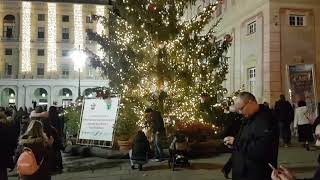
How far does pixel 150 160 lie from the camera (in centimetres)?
1575

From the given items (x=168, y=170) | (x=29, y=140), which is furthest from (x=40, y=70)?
(x=29, y=140)

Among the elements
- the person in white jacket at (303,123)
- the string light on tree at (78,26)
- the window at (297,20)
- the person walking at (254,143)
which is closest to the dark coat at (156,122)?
the person in white jacket at (303,123)

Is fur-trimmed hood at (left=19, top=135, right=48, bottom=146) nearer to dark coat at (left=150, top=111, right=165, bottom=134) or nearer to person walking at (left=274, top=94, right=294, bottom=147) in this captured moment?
dark coat at (left=150, top=111, right=165, bottom=134)

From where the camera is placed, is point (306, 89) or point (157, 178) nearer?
point (157, 178)

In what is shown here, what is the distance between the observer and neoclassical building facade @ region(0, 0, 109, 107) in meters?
76.4

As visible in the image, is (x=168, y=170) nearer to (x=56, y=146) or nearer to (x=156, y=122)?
(x=156, y=122)

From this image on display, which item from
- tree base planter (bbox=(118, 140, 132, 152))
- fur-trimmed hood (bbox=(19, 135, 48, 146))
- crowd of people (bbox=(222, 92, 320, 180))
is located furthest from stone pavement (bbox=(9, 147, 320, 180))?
crowd of people (bbox=(222, 92, 320, 180))

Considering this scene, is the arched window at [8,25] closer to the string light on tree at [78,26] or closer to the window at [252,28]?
the string light on tree at [78,26]

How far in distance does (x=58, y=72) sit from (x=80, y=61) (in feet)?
165

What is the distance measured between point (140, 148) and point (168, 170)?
1.03 m

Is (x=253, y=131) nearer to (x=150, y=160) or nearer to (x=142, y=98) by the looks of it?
(x=150, y=160)

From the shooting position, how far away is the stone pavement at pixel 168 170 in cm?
1262

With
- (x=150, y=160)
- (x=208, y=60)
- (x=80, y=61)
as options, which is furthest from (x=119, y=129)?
(x=80, y=61)

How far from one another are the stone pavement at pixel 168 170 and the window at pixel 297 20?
1106 cm
